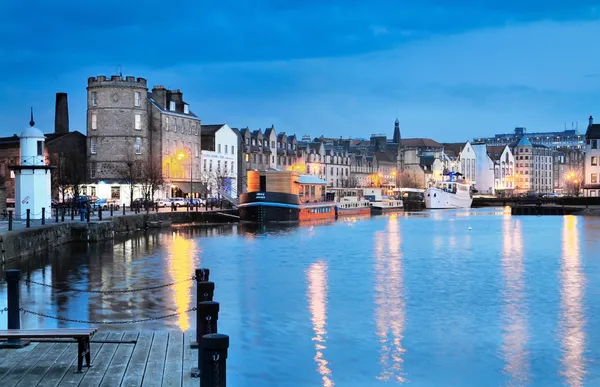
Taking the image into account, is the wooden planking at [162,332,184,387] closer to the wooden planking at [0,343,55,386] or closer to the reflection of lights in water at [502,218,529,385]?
the wooden planking at [0,343,55,386]

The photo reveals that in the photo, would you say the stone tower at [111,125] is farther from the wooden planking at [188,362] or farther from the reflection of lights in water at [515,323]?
the wooden planking at [188,362]

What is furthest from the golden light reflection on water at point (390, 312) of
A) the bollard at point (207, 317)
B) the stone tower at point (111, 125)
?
the stone tower at point (111, 125)

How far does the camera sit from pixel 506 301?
24.1 metres

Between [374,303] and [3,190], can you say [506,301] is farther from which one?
[3,190]

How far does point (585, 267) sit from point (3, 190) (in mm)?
33838

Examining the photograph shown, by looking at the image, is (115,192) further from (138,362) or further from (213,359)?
(213,359)

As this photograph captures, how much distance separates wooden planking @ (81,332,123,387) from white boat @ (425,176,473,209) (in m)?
116

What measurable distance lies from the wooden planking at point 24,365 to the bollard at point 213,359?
3770 millimetres

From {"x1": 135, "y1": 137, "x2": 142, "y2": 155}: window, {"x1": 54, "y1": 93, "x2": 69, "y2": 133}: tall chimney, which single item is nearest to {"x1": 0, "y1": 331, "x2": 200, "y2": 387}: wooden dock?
{"x1": 135, "y1": 137, "x2": 142, "y2": 155}: window

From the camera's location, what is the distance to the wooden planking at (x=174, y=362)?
34.9ft

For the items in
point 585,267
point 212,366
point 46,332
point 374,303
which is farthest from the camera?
point 585,267

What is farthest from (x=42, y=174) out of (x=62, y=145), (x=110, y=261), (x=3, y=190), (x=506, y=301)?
(x=62, y=145)

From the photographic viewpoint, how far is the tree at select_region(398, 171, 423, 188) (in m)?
169

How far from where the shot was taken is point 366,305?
23.1 metres
